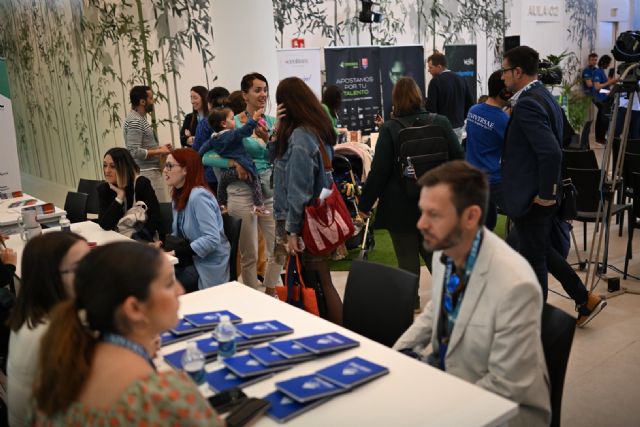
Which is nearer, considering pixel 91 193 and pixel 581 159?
pixel 581 159

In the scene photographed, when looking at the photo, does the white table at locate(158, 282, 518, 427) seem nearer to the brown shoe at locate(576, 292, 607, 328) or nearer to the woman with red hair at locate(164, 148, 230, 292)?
the woman with red hair at locate(164, 148, 230, 292)

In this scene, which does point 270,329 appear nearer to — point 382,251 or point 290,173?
point 290,173

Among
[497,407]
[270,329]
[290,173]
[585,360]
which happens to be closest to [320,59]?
[290,173]

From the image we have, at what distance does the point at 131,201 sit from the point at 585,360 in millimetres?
3074

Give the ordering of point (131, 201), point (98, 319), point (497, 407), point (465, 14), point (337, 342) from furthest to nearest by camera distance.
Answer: point (465, 14), point (131, 201), point (337, 342), point (497, 407), point (98, 319)

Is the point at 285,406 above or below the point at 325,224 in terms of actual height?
below

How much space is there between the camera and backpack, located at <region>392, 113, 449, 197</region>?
13.1ft

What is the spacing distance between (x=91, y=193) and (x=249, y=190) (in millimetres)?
1994

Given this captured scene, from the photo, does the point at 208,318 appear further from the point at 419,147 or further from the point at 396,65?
the point at 396,65

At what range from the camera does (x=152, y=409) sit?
1.40 m

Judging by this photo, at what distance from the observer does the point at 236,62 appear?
6246 millimetres

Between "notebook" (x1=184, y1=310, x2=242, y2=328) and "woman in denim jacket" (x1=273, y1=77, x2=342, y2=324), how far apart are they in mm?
1000

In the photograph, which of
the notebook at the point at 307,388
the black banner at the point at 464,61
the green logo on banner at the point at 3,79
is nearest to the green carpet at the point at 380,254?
the notebook at the point at 307,388

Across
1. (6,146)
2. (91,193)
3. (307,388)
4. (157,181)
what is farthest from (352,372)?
(6,146)
